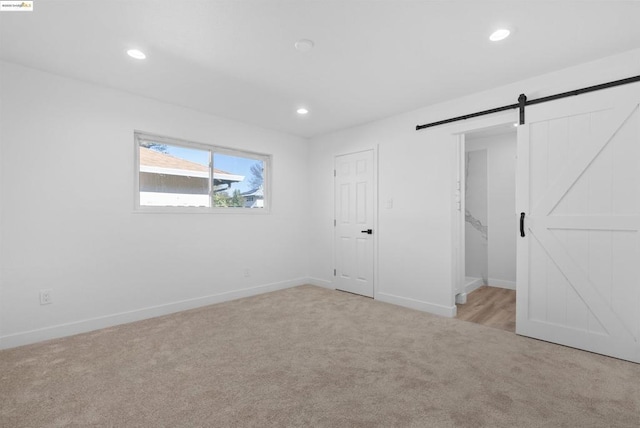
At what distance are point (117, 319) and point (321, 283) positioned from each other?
2.80m

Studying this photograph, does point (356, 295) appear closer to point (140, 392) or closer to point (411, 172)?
point (411, 172)

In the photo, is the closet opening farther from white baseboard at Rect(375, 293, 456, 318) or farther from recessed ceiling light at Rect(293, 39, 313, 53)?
recessed ceiling light at Rect(293, 39, 313, 53)

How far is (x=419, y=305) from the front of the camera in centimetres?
377

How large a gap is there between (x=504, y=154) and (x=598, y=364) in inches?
137

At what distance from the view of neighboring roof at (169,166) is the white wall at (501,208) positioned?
4.37 meters

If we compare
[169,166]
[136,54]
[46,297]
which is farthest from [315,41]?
[46,297]

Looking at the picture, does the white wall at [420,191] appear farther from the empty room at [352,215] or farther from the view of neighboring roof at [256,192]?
the view of neighboring roof at [256,192]

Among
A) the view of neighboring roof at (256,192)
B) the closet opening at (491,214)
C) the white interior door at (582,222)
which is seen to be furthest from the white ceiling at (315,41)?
the closet opening at (491,214)

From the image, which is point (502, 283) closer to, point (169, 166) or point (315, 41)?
point (315, 41)

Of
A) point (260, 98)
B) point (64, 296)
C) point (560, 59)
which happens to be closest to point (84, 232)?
point (64, 296)

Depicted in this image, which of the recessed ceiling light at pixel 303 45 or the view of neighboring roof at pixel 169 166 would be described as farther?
the view of neighboring roof at pixel 169 166

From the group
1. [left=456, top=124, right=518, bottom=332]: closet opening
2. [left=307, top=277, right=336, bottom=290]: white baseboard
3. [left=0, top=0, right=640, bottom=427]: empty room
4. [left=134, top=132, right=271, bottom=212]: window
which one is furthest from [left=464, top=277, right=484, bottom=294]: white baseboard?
[left=134, top=132, right=271, bottom=212]: window

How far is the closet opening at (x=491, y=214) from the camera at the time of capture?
16.0 ft

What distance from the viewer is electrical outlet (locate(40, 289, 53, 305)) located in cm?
284
